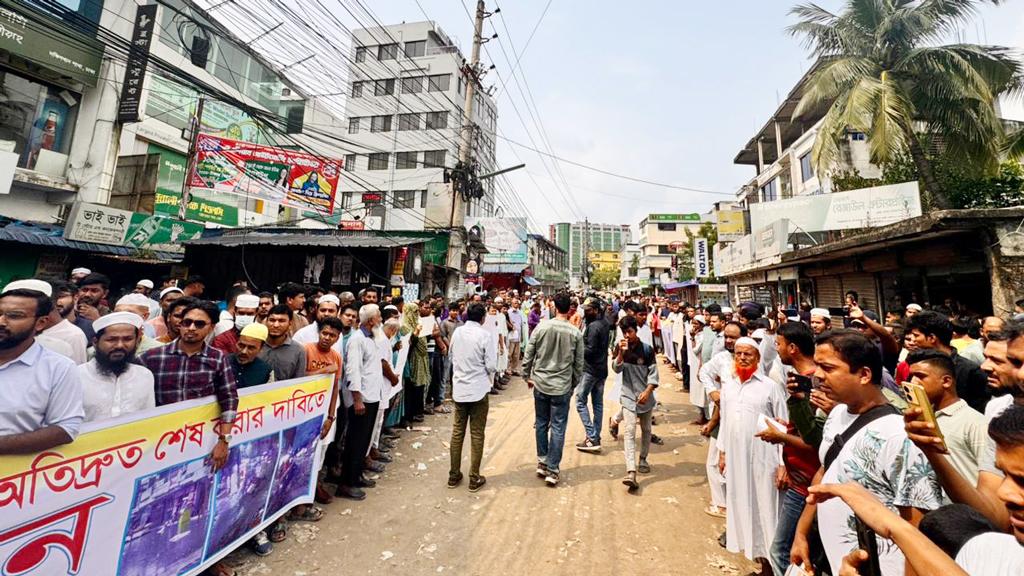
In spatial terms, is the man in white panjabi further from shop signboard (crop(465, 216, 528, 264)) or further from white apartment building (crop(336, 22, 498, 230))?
white apartment building (crop(336, 22, 498, 230))

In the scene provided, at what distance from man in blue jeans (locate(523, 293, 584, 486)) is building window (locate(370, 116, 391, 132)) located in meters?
31.2

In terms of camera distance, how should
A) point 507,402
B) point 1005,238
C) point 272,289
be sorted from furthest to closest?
1. point 272,289
2. point 507,402
3. point 1005,238

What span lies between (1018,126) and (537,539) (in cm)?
2090

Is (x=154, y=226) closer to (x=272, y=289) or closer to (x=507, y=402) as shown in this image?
(x=272, y=289)

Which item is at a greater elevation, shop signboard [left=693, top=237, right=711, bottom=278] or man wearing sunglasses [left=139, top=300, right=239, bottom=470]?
shop signboard [left=693, top=237, right=711, bottom=278]

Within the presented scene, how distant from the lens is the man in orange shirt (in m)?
3.75

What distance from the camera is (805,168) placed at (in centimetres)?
2086

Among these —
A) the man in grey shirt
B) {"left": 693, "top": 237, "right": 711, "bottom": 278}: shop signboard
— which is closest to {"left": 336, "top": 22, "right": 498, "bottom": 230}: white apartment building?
{"left": 693, "top": 237, "right": 711, "bottom": 278}: shop signboard

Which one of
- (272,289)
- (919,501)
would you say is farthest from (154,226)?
(919,501)

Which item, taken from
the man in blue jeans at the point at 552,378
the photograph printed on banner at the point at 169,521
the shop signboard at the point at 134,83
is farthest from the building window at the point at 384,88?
the photograph printed on banner at the point at 169,521

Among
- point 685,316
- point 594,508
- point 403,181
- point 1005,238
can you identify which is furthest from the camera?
point 403,181

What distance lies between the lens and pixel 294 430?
3342 millimetres

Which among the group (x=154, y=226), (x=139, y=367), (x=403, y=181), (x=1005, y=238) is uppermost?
(x=403, y=181)

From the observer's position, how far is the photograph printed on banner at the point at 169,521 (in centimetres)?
218
